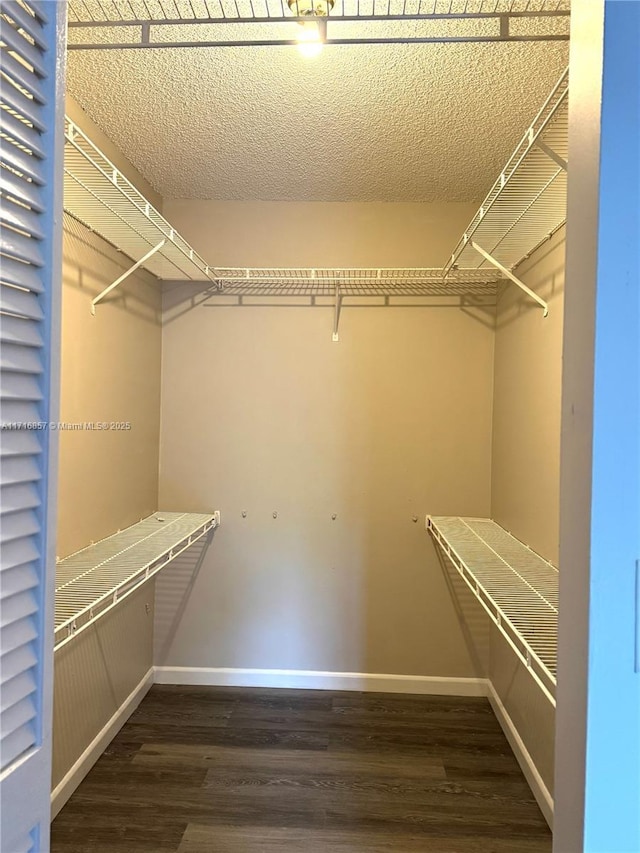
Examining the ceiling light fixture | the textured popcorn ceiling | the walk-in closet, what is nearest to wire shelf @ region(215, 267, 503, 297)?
the walk-in closet

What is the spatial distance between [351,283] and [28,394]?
→ 1971 millimetres

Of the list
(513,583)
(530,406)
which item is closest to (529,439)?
(530,406)

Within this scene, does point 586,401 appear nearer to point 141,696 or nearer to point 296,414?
point 296,414

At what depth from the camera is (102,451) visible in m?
1.91

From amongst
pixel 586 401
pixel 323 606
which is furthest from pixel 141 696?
pixel 586 401

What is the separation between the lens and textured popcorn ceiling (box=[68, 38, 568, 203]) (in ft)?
4.65

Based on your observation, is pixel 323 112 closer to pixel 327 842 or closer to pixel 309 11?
pixel 309 11

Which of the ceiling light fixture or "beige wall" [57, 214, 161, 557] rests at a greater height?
the ceiling light fixture

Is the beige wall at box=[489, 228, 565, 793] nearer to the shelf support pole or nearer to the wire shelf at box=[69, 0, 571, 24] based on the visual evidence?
the wire shelf at box=[69, 0, 571, 24]

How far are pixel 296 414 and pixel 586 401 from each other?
1852 mm

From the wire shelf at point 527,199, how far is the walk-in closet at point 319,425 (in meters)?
0.02

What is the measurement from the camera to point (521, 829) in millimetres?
1601

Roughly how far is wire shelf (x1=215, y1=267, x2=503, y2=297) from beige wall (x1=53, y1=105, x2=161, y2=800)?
0.42m

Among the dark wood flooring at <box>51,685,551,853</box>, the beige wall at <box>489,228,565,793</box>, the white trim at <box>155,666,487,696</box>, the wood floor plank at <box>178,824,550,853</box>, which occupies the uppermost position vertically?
the beige wall at <box>489,228,565,793</box>
